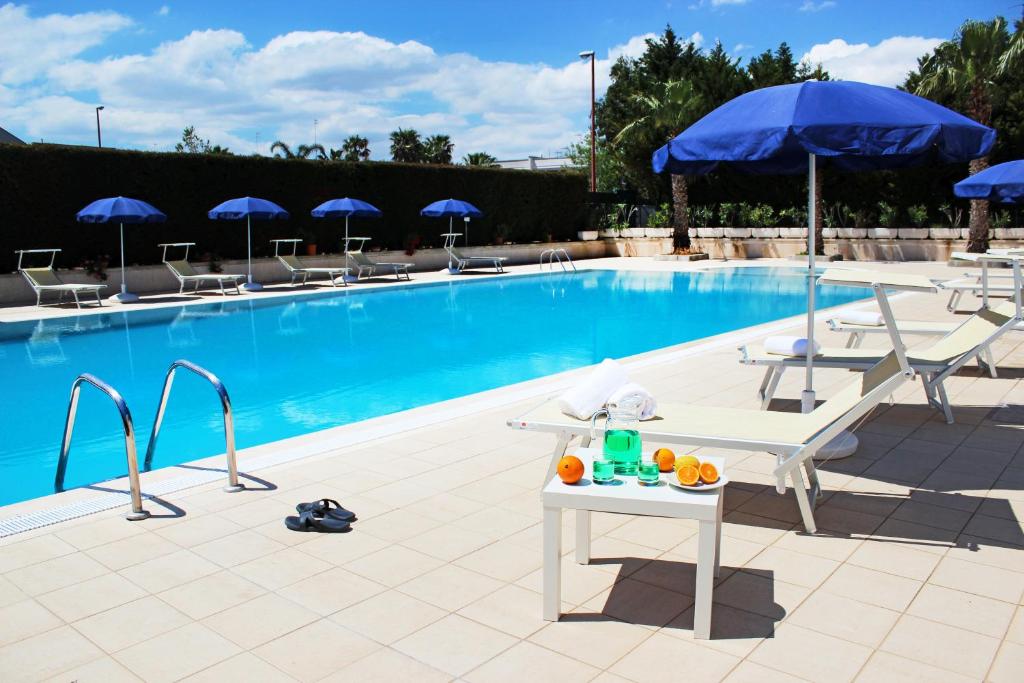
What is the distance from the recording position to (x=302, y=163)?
22.3 metres

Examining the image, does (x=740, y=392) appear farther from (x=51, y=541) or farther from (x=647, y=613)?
(x=51, y=541)

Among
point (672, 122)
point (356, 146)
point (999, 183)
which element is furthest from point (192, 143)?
point (999, 183)

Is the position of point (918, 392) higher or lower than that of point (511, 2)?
lower

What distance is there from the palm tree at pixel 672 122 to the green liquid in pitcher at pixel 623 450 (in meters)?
24.3

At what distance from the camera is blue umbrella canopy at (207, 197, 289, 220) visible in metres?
18.7

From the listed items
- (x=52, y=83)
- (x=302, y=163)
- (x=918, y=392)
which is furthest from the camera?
(x=52, y=83)

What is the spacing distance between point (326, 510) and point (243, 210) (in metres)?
15.5

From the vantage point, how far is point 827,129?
4773mm

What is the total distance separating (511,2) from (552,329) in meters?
15.8

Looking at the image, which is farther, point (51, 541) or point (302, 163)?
point (302, 163)

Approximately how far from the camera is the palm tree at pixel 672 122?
27.0m

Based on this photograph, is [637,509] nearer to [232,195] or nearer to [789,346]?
[789,346]

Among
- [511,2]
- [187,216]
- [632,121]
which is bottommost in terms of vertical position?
[187,216]

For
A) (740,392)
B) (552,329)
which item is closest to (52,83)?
(552,329)
